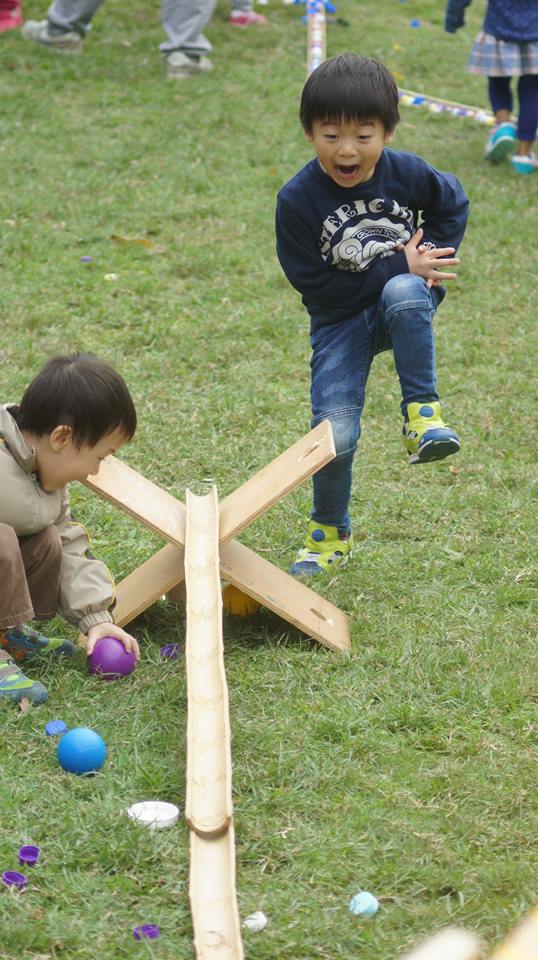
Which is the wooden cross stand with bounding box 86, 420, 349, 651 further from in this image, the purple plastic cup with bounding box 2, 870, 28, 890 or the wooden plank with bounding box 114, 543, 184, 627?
the purple plastic cup with bounding box 2, 870, 28, 890

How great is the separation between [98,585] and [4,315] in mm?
2944

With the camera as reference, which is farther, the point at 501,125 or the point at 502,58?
the point at 501,125

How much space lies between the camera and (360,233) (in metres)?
3.93

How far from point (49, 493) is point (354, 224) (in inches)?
50.3

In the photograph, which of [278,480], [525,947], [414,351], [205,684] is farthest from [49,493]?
[525,947]

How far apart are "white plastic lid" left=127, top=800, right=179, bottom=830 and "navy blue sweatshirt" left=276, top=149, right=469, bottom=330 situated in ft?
5.84

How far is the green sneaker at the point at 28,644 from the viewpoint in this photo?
3529mm

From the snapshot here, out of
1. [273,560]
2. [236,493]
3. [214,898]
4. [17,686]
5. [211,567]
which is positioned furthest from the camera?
[273,560]

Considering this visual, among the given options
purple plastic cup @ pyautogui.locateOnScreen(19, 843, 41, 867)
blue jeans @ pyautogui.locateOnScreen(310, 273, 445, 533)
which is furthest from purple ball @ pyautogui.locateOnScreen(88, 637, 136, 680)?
blue jeans @ pyautogui.locateOnScreen(310, 273, 445, 533)

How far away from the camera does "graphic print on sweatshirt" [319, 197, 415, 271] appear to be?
12.8ft

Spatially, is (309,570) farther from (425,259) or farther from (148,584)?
(425,259)

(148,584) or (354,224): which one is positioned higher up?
(354,224)

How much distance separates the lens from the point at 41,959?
2402 millimetres

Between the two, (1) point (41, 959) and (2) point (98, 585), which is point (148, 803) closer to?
(1) point (41, 959)
